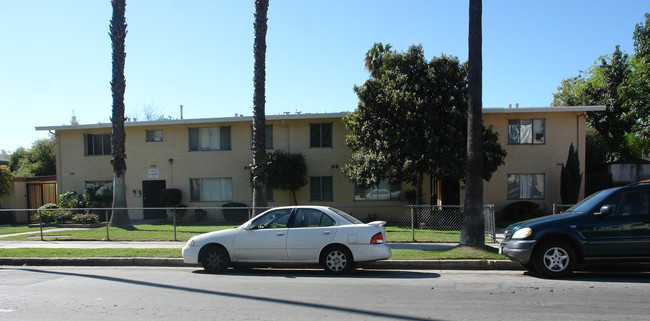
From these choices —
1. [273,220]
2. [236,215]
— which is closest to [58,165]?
[236,215]

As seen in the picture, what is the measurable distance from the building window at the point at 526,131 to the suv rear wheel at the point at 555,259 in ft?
40.8

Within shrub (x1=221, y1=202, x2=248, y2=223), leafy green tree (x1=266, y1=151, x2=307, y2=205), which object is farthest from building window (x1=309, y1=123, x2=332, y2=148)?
shrub (x1=221, y1=202, x2=248, y2=223)

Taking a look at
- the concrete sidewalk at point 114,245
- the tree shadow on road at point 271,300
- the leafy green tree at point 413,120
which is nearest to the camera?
the tree shadow on road at point 271,300

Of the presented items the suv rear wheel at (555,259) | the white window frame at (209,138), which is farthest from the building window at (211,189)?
the suv rear wheel at (555,259)

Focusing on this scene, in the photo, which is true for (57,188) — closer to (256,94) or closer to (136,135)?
(136,135)

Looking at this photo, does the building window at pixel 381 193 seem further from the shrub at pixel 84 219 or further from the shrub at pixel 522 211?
the shrub at pixel 84 219

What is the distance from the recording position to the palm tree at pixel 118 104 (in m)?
18.3

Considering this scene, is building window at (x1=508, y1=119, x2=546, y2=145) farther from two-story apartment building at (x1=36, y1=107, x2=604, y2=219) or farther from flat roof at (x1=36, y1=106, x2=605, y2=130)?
flat roof at (x1=36, y1=106, x2=605, y2=130)

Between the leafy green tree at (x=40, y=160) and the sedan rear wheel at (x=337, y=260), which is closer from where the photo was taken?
the sedan rear wheel at (x=337, y=260)

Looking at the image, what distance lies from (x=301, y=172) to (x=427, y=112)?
6690 millimetres

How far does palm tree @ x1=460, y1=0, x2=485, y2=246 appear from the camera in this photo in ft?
35.2

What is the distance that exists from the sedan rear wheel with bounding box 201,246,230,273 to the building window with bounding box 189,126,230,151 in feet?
42.1

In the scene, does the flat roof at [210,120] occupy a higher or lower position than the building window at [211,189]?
higher

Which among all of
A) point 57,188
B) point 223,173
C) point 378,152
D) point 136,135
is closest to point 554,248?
point 378,152
